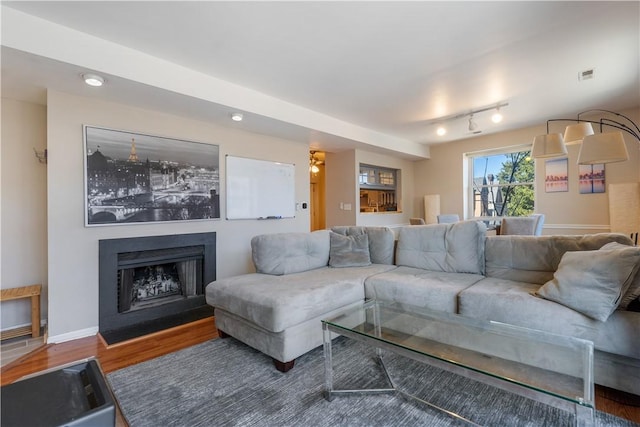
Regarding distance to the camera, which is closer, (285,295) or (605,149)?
(285,295)

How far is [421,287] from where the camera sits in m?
2.44

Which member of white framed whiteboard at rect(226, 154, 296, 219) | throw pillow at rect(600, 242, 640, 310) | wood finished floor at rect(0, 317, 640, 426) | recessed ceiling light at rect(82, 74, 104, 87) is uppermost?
recessed ceiling light at rect(82, 74, 104, 87)

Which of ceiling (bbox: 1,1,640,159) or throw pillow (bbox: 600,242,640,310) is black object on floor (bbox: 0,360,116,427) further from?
throw pillow (bbox: 600,242,640,310)

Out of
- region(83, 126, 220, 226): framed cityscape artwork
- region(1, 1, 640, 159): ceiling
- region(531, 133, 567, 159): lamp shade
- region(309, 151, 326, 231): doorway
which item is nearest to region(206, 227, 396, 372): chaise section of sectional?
region(83, 126, 220, 226): framed cityscape artwork

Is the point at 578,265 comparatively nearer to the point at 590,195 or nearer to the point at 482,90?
the point at 482,90

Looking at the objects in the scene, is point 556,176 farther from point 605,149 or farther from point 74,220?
point 74,220

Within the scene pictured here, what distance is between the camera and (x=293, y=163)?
15.3ft

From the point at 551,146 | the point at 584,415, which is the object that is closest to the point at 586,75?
the point at 551,146

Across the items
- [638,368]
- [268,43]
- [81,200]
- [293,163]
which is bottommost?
[638,368]

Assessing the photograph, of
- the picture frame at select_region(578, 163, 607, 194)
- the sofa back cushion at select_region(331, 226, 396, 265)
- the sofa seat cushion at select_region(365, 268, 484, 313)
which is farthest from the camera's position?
the picture frame at select_region(578, 163, 607, 194)

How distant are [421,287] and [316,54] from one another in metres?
2.25

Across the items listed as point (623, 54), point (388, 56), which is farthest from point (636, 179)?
point (388, 56)

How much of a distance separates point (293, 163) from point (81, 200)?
274 cm

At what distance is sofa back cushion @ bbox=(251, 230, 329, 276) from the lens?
2.91 m
